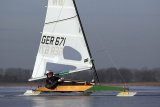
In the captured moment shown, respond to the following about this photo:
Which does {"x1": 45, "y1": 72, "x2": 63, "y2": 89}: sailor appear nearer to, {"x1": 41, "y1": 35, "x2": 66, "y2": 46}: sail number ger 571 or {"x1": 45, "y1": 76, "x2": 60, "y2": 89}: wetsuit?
{"x1": 45, "y1": 76, "x2": 60, "y2": 89}: wetsuit

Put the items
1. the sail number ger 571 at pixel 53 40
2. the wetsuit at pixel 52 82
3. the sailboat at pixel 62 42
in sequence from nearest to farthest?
1. the wetsuit at pixel 52 82
2. the sailboat at pixel 62 42
3. the sail number ger 571 at pixel 53 40

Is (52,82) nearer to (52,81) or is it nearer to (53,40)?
(52,81)

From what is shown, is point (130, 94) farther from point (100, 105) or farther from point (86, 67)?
point (100, 105)

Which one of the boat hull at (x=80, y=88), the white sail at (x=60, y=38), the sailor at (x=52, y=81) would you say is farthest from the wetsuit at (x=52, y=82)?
the white sail at (x=60, y=38)

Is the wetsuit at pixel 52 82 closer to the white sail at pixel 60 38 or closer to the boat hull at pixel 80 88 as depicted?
the boat hull at pixel 80 88

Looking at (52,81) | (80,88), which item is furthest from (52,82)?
(80,88)

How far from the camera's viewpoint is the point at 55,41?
4984cm

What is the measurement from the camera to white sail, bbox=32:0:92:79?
160ft

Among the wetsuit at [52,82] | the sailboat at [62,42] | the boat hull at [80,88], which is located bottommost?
the boat hull at [80,88]

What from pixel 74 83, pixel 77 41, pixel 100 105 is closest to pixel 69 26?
pixel 77 41

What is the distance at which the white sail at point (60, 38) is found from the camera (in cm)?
4862

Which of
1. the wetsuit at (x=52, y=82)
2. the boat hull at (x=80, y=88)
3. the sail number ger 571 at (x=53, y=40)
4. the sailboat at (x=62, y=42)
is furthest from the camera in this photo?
the sail number ger 571 at (x=53, y=40)

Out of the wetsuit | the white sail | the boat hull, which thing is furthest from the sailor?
the white sail

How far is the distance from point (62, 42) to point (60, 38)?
0.37 m
